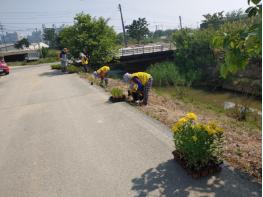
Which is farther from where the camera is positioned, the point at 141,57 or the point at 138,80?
the point at 141,57

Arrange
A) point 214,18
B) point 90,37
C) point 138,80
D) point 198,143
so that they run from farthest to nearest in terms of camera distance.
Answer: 1. point 214,18
2. point 90,37
3. point 138,80
4. point 198,143

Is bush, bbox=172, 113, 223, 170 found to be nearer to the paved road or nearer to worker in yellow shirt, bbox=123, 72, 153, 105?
the paved road

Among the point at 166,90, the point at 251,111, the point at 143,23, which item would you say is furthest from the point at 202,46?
the point at 143,23

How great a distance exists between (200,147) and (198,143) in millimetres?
78

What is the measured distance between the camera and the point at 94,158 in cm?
632

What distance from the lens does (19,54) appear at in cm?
4922

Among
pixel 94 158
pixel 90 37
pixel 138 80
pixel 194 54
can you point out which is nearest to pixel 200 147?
pixel 94 158

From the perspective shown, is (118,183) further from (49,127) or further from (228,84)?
(228,84)

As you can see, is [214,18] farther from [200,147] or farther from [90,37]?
[200,147]

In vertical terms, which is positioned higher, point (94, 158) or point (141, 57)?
point (141, 57)

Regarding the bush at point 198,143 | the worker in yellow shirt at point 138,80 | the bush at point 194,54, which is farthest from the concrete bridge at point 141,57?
the bush at point 198,143

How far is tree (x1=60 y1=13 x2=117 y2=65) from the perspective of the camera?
2258 cm

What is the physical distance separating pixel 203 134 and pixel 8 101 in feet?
37.2

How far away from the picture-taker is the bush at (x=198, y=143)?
490 cm
